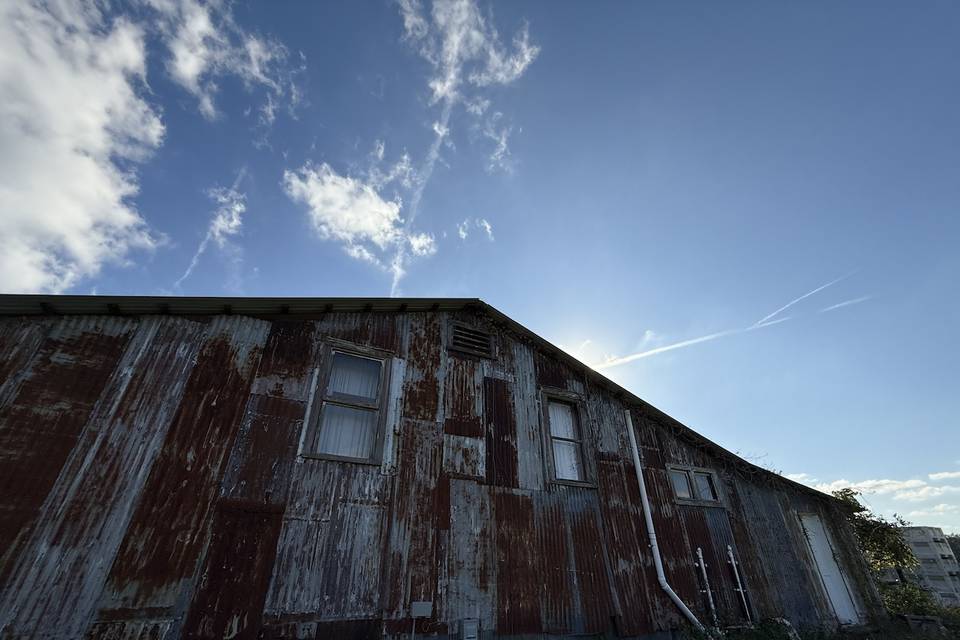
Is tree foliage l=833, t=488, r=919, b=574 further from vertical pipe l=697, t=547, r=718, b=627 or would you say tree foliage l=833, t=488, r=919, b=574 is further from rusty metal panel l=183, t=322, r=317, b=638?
rusty metal panel l=183, t=322, r=317, b=638

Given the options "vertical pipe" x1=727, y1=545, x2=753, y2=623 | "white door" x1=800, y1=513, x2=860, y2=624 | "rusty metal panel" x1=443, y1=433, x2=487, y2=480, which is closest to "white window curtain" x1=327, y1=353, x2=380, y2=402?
"rusty metal panel" x1=443, y1=433, x2=487, y2=480

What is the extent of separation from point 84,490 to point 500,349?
25.3ft

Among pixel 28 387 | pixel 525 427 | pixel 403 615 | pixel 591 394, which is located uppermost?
pixel 591 394

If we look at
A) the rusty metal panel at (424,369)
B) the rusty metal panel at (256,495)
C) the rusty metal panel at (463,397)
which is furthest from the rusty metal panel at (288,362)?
the rusty metal panel at (463,397)

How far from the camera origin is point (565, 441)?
33.5 ft

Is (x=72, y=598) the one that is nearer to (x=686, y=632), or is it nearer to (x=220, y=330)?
(x=220, y=330)

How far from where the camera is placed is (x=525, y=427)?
374 inches

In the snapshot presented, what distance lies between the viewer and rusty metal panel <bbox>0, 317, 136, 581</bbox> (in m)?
4.86

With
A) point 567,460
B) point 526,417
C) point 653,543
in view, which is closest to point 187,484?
point 526,417

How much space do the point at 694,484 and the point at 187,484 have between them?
41.0 ft

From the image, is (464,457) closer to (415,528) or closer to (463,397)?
(463,397)

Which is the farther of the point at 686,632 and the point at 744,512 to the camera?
the point at 744,512

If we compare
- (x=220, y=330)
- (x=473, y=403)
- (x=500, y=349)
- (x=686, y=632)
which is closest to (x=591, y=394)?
(x=500, y=349)

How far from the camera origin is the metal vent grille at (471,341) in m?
9.62
